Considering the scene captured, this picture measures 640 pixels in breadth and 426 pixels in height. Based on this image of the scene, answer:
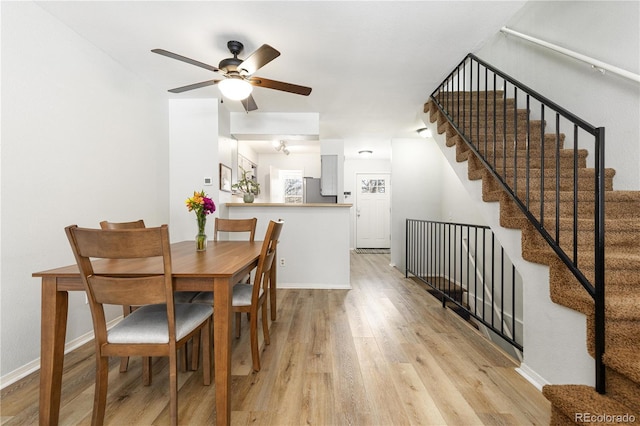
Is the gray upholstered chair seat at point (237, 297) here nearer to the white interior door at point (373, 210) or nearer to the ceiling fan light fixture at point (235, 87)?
the ceiling fan light fixture at point (235, 87)

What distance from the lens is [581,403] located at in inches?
42.3

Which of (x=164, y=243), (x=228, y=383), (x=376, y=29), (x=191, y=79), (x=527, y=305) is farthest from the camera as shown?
(x=191, y=79)

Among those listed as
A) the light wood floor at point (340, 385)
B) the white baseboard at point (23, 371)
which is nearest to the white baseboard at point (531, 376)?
the light wood floor at point (340, 385)

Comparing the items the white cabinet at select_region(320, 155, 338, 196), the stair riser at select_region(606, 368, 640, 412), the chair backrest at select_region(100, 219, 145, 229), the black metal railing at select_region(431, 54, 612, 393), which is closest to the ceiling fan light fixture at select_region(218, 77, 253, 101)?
the chair backrest at select_region(100, 219, 145, 229)

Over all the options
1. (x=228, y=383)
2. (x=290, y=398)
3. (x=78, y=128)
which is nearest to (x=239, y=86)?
(x=78, y=128)

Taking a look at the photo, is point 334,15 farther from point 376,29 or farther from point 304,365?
point 304,365

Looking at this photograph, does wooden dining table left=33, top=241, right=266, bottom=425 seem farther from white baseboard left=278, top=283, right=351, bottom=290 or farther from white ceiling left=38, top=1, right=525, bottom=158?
white baseboard left=278, top=283, right=351, bottom=290

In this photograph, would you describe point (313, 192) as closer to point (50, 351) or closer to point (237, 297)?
point (237, 297)

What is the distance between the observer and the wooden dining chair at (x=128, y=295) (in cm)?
110

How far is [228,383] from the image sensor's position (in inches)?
49.1

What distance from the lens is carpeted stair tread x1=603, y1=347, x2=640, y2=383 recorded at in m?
1.04

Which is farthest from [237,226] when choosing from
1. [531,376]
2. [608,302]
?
[608,302]

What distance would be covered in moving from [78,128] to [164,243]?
1.79 m

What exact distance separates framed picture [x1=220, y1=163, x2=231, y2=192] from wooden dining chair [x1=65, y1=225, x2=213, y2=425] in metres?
2.30
